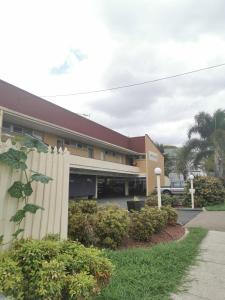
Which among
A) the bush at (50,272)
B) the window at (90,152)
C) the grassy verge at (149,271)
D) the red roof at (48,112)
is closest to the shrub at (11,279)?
the bush at (50,272)

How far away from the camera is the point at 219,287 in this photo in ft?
15.3

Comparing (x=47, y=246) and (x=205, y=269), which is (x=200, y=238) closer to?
(x=205, y=269)

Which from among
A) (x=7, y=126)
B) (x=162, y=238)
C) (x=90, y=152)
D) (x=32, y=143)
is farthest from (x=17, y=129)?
(x=32, y=143)

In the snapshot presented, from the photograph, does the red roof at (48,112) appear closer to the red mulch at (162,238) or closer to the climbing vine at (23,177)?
the red mulch at (162,238)

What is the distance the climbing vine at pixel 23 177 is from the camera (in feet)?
12.1

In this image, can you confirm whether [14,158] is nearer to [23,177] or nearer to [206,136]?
[23,177]

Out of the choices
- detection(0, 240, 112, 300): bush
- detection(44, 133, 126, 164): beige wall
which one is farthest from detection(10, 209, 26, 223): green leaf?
detection(44, 133, 126, 164): beige wall

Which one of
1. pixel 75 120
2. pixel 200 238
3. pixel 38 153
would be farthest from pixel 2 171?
pixel 75 120

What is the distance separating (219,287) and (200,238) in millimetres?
4007

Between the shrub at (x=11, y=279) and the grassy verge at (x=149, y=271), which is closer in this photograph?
the shrub at (x=11, y=279)

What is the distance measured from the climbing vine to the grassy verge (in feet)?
4.98

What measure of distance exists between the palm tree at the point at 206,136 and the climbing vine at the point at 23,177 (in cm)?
2604

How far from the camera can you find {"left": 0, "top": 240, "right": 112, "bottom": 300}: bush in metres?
3.07

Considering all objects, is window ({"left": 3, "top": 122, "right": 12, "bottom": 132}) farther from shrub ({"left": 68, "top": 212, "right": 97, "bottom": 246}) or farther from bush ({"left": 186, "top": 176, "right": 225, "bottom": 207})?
bush ({"left": 186, "top": 176, "right": 225, "bottom": 207})
